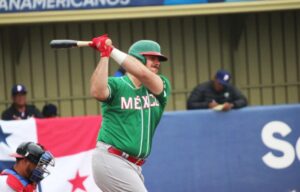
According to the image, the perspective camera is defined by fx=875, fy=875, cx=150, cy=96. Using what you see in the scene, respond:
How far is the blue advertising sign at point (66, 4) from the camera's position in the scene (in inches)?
441

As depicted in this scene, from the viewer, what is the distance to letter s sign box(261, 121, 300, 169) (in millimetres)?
10586

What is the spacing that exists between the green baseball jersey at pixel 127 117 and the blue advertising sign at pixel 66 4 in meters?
4.68

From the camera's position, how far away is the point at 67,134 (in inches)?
400

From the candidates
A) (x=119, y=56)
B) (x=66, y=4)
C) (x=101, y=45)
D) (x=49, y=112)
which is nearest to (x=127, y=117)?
(x=119, y=56)

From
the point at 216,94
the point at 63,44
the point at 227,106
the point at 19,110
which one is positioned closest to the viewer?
the point at 63,44

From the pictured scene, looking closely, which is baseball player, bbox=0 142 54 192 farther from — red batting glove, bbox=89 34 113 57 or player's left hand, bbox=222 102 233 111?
player's left hand, bbox=222 102 233 111

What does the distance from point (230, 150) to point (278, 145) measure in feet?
1.91

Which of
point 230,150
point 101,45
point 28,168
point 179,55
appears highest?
point 101,45

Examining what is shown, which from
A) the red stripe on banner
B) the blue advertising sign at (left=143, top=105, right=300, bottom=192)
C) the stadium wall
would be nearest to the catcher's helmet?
the red stripe on banner

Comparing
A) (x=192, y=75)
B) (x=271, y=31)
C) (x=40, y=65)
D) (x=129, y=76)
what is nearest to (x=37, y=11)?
(x=40, y=65)

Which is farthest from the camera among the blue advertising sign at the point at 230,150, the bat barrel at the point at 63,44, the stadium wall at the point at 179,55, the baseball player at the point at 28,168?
the stadium wall at the point at 179,55

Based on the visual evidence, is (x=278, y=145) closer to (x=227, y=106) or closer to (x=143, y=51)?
(x=227, y=106)

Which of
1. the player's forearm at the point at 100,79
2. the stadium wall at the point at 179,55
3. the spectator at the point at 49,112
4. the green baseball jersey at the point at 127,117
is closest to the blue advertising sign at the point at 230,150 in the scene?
the spectator at the point at 49,112

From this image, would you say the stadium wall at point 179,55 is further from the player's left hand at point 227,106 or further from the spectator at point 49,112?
the player's left hand at point 227,106
